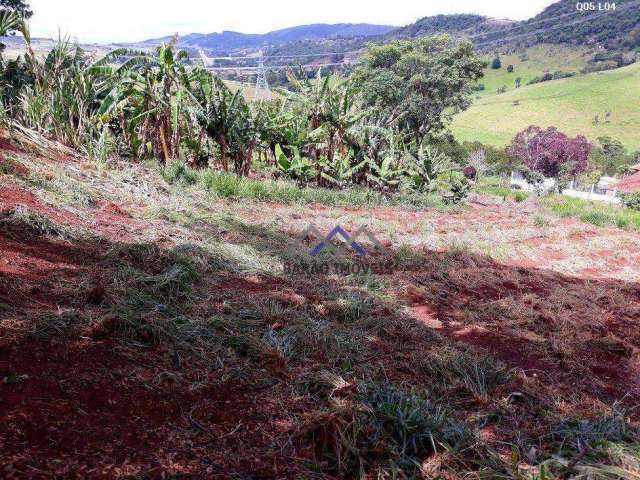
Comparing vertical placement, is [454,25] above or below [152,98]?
above

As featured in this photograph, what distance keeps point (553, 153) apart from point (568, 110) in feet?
97.3

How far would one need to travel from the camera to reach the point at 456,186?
13.8 m

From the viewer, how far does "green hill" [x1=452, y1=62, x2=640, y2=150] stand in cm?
5419

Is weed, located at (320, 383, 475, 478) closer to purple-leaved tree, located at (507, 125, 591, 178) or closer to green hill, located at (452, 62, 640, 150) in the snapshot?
purple-leaved tree, located at (507, 125, 591, 178)

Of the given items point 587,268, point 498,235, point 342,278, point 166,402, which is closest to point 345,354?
point 166,402

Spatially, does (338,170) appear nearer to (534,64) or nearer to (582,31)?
(534,64)

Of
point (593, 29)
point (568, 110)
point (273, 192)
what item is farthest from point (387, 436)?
point (593, 29)

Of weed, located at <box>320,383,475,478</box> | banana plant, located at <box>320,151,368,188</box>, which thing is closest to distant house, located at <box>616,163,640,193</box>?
banana plant, located at <box>320,151,368,188</box>

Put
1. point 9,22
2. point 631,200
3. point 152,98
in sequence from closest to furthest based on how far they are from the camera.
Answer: point 9,22 < point 152,98 < point 631,200

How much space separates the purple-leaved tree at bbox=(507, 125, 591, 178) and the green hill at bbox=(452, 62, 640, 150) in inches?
642

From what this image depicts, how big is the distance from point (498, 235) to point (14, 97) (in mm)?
9645

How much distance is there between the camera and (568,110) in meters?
58.7

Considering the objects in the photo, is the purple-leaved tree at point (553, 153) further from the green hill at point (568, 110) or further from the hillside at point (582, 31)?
the hillside at point (582, 31)

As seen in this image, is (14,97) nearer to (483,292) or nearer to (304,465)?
(483,292)
